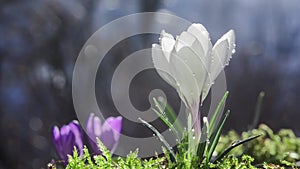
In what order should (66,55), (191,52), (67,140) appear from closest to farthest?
(191,52)
(67,140)
(66,55)

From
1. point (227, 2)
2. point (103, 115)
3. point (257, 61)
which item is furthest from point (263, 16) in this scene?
point (103, 115)

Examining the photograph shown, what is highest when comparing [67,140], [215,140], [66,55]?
[66,55]

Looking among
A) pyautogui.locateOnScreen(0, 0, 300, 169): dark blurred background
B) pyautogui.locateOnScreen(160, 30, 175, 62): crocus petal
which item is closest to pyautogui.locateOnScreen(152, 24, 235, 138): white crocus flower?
pyautogui.locateOnScreen(160, 30, 175, 62): crocus petal

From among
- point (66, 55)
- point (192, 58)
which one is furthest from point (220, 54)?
point (66, 55)

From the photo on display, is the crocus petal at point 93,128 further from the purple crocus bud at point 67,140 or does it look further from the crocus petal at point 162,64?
the crocus petal at point 162,64

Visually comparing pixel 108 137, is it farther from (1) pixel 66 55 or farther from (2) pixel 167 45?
(1) pixel 66 55

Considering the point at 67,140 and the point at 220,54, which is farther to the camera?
the point at 67,140

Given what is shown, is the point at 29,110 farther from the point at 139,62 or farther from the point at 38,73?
the point at 139,62
